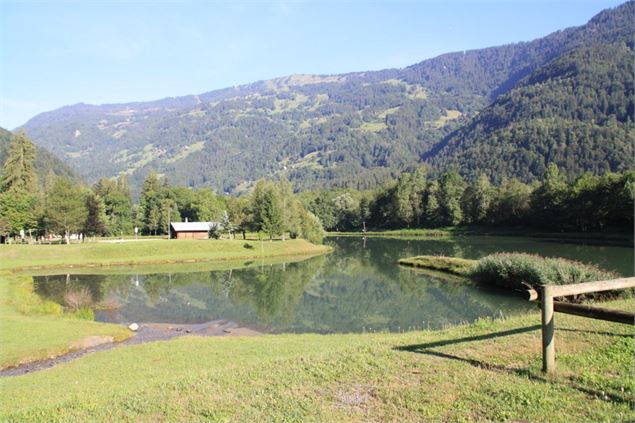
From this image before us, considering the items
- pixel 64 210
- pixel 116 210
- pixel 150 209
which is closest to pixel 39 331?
pixel 64 210

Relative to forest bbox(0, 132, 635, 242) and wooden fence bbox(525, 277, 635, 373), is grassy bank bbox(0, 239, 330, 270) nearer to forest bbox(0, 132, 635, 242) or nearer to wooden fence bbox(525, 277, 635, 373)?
forest bbox(0, 132, 635, 242)

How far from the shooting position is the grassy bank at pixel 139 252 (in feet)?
225

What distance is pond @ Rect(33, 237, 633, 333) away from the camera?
34.0 metres

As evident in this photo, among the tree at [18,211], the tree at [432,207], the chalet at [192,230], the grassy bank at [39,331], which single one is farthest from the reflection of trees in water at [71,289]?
the tree at [432,207]

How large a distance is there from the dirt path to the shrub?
2039 cm

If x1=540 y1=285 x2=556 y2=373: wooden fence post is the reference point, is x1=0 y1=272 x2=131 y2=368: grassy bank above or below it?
below

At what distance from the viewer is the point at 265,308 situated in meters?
39.8

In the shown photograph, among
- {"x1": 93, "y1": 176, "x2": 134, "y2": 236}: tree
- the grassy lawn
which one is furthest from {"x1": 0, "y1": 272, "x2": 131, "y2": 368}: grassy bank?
{"x1": 93, "y1": 176, "x2": 134, "y2": 236}: tree

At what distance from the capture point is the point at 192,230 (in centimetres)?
11481

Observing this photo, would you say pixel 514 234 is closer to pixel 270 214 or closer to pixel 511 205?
pixel 511 205

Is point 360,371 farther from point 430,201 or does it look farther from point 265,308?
point 430,201

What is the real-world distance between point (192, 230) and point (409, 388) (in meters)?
110

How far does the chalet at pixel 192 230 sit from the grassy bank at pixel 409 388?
101 m

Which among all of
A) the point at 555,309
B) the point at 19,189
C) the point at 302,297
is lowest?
the point at 302,297
